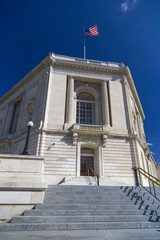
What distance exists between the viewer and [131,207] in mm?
6496

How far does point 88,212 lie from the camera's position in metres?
5.70

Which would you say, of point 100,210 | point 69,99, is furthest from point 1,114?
point 100,210

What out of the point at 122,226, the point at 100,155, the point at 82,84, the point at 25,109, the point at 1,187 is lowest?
the point at 122,226

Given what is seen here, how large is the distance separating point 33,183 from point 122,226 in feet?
12.4

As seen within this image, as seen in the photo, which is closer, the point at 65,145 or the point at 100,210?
the point at 100,210

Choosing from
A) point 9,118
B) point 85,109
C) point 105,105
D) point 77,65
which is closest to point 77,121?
point 85,109

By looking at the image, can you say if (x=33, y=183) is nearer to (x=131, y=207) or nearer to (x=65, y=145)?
(x=131, y=207)

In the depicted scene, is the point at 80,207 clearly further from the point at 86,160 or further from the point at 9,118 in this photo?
the point at 9,118

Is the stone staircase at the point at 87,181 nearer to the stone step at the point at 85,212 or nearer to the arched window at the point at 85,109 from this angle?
the stone step at the point at 85,212

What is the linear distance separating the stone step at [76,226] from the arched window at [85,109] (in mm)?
14774

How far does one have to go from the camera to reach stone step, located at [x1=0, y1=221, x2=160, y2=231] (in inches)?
176

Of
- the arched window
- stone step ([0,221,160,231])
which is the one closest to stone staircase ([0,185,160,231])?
stone step ([0,221,160,231])

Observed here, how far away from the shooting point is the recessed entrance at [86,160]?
16328 mm

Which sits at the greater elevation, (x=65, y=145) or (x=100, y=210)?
(x=65, y=145)
